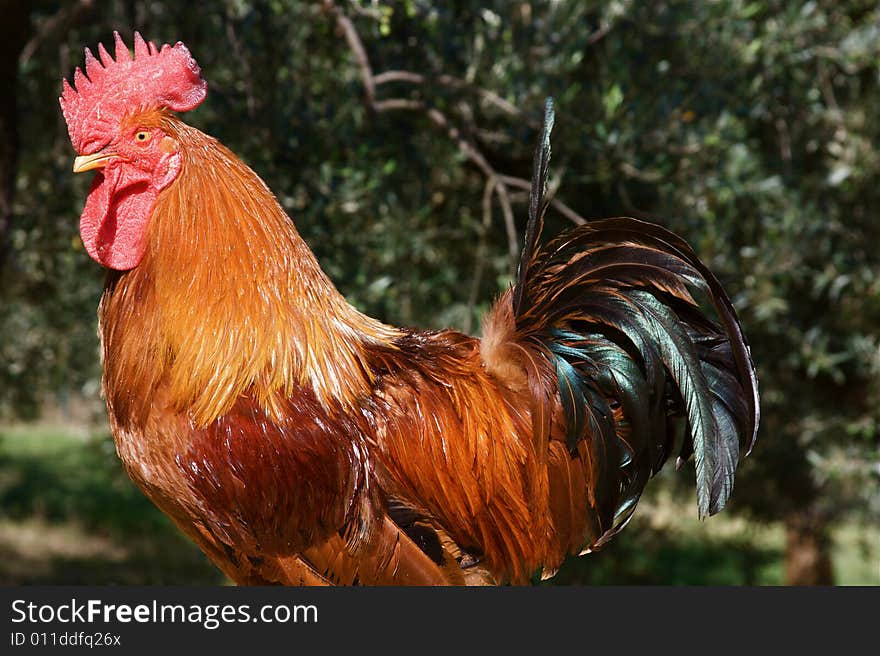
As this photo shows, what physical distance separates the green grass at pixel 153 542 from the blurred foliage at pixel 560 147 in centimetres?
158

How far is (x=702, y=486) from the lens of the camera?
276cm

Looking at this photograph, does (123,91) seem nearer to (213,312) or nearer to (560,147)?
(213,312)

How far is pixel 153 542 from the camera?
989 cm

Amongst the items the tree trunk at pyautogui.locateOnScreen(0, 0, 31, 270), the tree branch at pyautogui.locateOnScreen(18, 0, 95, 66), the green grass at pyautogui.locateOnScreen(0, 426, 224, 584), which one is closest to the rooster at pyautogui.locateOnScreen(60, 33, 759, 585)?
the tree branch at pyautogui.locateOnScreen(18, 0, 95, 66)

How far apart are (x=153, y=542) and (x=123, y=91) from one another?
8060 millimetres

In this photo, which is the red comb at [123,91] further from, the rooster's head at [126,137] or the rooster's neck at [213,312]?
the rooster's neck at [213,312]

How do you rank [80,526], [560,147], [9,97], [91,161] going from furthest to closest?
[80,526], [9,97], [560,147], [91,161]

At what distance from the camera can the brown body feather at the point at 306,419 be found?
9.21 feet

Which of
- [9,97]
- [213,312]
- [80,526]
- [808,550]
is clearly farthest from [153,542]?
[213,312]

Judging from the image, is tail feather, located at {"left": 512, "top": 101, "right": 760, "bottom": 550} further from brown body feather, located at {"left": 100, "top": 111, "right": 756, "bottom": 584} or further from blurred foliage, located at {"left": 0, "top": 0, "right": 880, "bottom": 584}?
blurred foliage, located at {"left": 0, "top": 0, "right": 880, "bottom": 584}

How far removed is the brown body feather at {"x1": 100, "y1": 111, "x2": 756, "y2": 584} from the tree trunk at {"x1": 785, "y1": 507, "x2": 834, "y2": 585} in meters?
5.03

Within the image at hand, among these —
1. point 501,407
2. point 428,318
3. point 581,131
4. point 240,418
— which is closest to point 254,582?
point 240,418

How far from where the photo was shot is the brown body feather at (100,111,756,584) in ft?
9.21

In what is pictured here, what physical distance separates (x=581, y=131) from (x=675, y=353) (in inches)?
65.2
